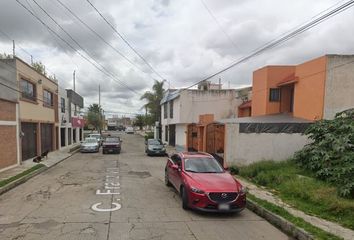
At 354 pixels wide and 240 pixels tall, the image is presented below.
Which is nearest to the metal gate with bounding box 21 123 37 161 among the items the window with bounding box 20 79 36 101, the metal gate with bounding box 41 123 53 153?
the window with bounding box 20 79 36 101

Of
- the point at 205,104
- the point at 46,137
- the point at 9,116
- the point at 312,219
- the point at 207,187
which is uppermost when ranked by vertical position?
the point at 205,104

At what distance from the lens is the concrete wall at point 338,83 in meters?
16.5

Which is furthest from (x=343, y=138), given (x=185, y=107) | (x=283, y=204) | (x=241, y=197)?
(x=185, y=107)

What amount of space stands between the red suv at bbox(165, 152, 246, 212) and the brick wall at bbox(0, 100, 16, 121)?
37.9ft

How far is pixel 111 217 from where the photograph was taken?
25.9 ft

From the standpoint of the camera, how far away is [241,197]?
8.45 metres

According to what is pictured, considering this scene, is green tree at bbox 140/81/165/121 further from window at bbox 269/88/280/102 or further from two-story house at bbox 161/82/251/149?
window at bbox 269/88/280/102

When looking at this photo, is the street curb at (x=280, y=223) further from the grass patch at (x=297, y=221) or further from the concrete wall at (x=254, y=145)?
the concrete wall at (x=254, y=145)

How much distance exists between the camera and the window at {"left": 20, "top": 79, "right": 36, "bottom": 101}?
21.7m

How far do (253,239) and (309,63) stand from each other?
47.0 feet

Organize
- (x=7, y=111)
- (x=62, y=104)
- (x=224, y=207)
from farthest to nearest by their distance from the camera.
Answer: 1. (x=62, y=104)
2. (x=7, y=111)
3. (x=224, y=207)

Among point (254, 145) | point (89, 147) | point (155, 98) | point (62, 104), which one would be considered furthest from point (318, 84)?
point (155, 98)

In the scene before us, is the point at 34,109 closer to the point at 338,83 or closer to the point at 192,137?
the point at 192,137

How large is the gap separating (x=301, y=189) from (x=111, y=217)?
6.14m
